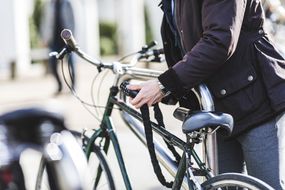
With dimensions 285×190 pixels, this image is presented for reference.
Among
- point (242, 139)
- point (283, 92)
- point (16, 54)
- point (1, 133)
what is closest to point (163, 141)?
point (242, 139)

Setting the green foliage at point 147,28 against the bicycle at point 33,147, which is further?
the green foliage at point 147,28

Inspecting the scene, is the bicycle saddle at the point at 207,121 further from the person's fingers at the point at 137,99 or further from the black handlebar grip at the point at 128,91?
the black handlebar grip at the point at 128,91

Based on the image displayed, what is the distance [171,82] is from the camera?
10.6ft

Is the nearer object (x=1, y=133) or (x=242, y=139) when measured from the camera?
(x=1, y=133)

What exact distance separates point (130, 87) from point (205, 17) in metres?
0.55

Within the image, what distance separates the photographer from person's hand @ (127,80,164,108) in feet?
10.8

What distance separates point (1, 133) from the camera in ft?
8.21

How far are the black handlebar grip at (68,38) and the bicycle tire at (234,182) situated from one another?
1.15 meters

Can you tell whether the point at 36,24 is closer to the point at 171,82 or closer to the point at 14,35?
the point at 14,35

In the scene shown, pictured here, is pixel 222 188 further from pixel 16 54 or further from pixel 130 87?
pixel 16 54

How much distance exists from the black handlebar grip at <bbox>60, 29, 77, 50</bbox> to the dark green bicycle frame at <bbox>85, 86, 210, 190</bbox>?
321 millimetres

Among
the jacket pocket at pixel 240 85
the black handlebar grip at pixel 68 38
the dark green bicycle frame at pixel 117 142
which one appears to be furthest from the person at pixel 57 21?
the jacket pocket at pixel 240 85

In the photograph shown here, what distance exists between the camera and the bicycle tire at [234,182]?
117 inches

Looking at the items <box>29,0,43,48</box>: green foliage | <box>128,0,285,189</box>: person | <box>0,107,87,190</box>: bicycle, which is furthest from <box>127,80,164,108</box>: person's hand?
<box>29,0,43,48</box>: green foliage
